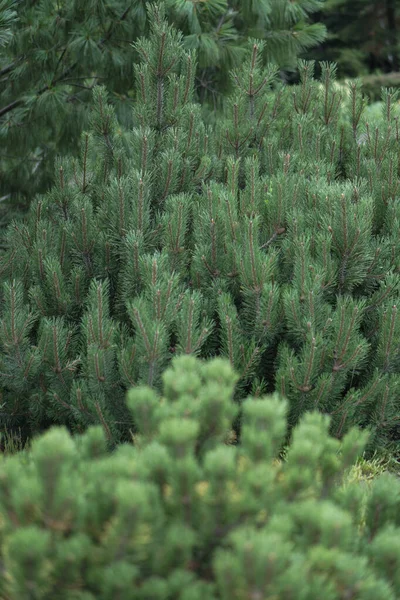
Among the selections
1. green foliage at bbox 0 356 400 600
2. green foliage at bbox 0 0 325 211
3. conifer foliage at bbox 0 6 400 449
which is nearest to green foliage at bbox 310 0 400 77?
green foliage at bbox 0 0 325 211

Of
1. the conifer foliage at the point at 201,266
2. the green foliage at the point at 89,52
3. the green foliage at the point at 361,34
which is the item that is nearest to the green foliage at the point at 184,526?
the conifer foliage at the point at 201,266

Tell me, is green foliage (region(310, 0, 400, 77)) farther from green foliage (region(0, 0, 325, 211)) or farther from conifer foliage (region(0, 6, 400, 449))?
→ conifer foliage (region(0, 6, 400, 449))

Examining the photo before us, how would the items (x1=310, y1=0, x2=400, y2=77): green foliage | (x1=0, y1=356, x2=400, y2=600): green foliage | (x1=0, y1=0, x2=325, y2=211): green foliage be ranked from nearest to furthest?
(x1=0, y1=356, x2=400, y2=600): green foliage → (x1=0, y1=0, x2=325, y2=211): green foliage → (x1=310, y1=0, x2=400, y2=77): green foliage

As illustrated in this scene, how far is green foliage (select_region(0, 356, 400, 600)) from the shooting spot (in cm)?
150

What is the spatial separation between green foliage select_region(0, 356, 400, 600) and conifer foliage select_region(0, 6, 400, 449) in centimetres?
124

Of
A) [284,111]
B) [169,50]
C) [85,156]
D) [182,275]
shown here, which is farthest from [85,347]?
[284,111]

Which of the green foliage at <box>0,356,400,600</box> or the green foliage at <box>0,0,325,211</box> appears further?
the green foliage at <box>0,0,325,211</box>

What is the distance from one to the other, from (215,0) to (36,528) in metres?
4.38

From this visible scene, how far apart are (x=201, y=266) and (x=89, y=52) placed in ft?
8.76

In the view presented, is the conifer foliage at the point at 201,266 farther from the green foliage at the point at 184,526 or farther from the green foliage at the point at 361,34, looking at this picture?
the green foliage at the point at 361,34

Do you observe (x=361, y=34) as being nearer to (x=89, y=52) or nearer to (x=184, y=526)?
(x=89, y=52)

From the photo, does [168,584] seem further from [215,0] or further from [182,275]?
[215,0]

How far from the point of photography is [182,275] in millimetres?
3549

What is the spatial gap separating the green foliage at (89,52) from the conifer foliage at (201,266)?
1337 mm
